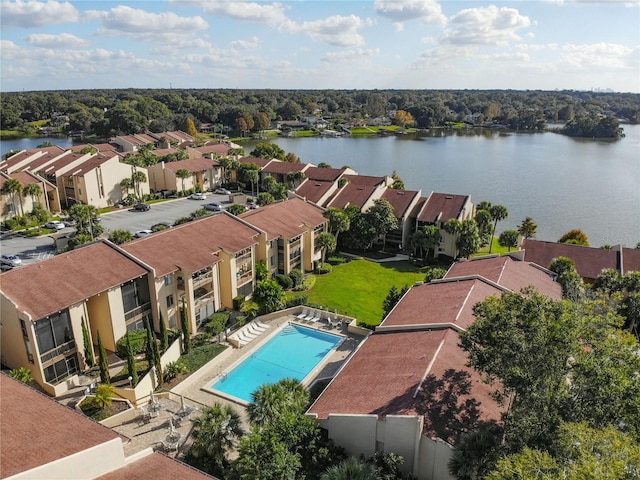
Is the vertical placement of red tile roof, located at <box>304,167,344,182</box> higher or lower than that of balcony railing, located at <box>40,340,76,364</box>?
higher

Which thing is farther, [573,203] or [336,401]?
[573,203]

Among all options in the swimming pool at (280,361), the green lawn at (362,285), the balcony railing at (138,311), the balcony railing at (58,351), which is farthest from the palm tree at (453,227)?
the balcony railing at (58,351)

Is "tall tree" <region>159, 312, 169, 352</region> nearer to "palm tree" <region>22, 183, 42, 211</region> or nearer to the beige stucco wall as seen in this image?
the beige stucco wall

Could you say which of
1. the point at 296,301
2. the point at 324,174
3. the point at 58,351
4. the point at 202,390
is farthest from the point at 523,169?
the point at 58,351

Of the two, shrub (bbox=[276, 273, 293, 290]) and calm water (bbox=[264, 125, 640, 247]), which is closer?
shrub (bbox=[276, 273, 293, 290])

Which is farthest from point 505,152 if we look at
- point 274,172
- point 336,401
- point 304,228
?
point 336,401

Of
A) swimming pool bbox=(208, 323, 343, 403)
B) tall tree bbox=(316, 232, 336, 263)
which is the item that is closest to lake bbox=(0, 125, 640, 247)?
tall tree bbox=(316, 232, 336, 263)

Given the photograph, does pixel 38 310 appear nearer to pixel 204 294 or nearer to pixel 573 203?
pixel 204 294

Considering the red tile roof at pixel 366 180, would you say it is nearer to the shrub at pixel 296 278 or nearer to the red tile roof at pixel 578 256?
the red tile roof at pixel 578 256
